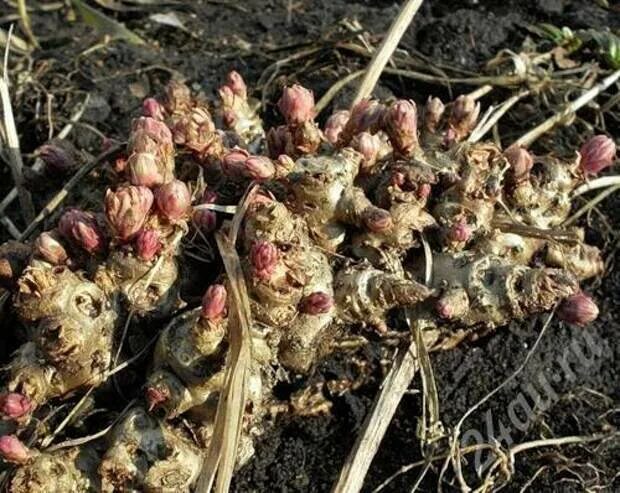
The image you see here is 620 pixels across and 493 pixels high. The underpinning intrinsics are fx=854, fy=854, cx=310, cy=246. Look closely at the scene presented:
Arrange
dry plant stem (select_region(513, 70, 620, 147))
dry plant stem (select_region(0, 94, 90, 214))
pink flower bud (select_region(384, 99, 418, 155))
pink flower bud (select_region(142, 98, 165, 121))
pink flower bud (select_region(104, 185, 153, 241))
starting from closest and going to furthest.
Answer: pink flower bud (select_region(104, 185, 153, 241)) < pink flower bud (select_region(384, 99, 418, 155)) < pink flower bud (select_region(142, 98, 165, 121)) < dry plant stem (select_region(0, 94, 90, 214)) < dry plant stem (select_region(513, 70, 620, 147))

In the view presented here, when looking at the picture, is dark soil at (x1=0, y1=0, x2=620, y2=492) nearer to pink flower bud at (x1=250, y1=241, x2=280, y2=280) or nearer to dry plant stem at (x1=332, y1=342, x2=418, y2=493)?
dry plant stem at (x1=332, y1=342, x2=418, y2=493)

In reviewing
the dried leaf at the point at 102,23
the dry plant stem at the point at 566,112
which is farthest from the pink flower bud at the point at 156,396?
the dried leaf at the point at 102,23

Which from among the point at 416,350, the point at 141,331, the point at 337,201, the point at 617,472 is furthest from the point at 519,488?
the point at 141,331

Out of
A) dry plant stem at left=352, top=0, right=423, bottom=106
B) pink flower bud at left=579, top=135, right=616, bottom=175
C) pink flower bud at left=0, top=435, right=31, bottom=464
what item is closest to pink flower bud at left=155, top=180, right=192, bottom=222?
pink flower bud at left=0, top=435, right=31, bottom=464

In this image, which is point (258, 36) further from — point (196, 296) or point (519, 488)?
point (519, 488)

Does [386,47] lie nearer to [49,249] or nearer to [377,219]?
[377,219]

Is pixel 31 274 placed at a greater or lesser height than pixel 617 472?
greater
